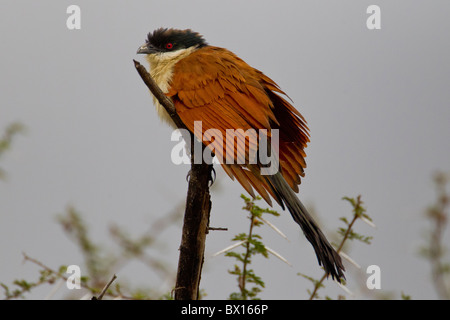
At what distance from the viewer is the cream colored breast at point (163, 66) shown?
105 inches

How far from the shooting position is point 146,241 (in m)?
2.84

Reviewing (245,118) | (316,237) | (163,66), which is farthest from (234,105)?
(316,237)

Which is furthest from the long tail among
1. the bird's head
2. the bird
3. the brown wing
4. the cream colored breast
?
the bird's head

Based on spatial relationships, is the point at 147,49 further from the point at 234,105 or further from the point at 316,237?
the point at 316,237

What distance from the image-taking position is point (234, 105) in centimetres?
246

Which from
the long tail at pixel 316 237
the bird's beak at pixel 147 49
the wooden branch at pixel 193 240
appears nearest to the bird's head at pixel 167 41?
the bird's beak at pixel 147 49

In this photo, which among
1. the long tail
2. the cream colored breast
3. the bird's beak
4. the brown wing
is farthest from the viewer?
the bird's beak

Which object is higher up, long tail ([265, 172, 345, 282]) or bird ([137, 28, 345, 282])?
bird ([137, 28, 345, 282])

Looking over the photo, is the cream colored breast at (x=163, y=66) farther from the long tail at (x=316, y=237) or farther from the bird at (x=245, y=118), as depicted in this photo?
the long tail at (x=316, y=237)

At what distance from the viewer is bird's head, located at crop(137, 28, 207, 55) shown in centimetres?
305

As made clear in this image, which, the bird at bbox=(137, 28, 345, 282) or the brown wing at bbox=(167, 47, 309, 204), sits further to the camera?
the brown wing at bbox=(167, 47, 309, 204)

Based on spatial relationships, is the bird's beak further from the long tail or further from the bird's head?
the long tail
